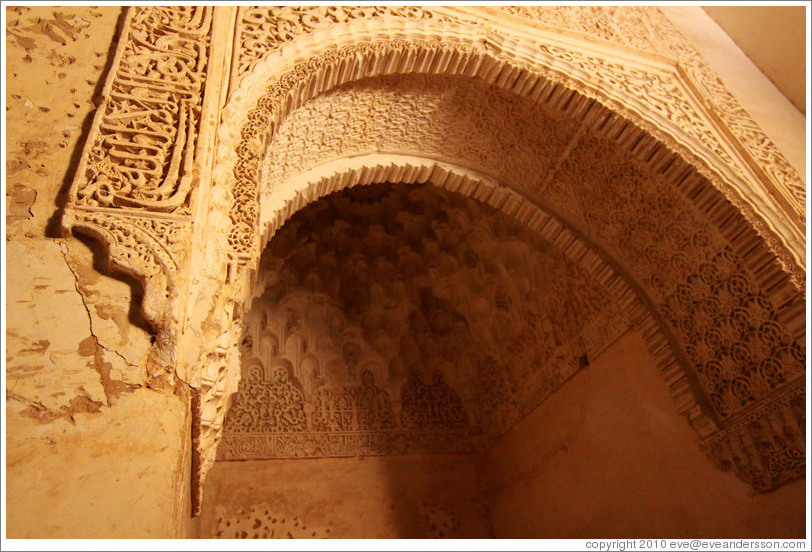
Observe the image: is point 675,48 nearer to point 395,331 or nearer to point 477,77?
point 477,77

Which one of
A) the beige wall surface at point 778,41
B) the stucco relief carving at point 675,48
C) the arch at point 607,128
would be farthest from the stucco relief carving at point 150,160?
the beige wall surface at point 778,41

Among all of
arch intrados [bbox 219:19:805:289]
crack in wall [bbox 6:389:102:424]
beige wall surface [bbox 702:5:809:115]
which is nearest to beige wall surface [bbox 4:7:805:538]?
crack in wall [bbox 6:389:102:424]

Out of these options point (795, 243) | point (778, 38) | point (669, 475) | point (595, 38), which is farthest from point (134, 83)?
point (778, 38)

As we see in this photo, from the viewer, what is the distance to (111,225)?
1.34 meters

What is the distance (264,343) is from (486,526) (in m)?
2.06

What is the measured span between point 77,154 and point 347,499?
118 inches

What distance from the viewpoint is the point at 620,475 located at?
3.14m

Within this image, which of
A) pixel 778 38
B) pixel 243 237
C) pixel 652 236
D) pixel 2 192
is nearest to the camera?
pixel 2 192

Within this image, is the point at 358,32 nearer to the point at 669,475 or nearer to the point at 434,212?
the point at 434,212

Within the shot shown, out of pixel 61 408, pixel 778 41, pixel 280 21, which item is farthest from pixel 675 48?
pixel 61 408

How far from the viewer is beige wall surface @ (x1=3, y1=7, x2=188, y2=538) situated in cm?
104

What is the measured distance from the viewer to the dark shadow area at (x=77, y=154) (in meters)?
1.33

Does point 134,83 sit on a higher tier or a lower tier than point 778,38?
lower

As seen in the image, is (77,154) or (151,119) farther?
(151,119)
